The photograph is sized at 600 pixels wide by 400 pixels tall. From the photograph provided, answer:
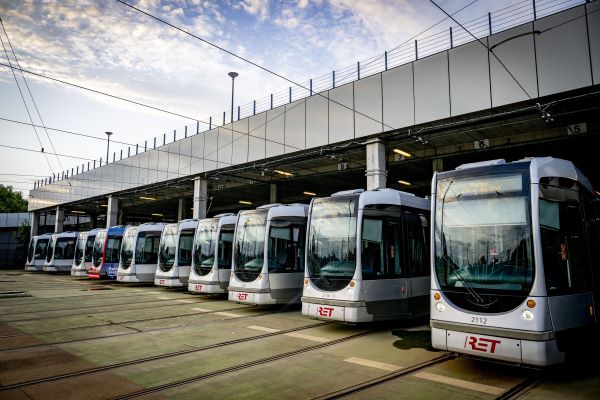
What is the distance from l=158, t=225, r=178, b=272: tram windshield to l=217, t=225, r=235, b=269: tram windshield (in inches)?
170

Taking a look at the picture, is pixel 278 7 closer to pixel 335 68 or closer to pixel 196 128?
pixel 335 68

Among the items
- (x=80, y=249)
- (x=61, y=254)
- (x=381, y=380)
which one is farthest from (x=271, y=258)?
(x=61, y=254)

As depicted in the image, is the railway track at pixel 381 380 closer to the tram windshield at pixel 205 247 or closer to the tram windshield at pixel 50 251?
the tram windshield at pixel 205 247

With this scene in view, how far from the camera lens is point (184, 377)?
625cm

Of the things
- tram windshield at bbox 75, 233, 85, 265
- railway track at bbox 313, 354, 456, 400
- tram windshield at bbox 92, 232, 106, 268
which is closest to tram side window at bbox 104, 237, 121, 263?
tram windshield at bbox 92, 232, 106, 268

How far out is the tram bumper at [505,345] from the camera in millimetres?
5605

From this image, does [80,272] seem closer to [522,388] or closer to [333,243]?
[333,243]

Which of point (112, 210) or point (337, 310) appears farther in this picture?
point (112, 210)

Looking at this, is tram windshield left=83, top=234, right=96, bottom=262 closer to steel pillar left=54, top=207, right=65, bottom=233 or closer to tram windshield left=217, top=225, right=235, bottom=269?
tram windshield left=217, top=225, right=235, bottom=269

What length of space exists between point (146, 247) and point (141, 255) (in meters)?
0.48

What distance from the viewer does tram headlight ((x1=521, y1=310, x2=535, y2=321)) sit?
5.73 m

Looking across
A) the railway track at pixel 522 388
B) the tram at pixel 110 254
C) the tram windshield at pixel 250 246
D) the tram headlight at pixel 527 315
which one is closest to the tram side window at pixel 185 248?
the tram windshield at pixel 250 246

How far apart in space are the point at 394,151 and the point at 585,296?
45.6 ft

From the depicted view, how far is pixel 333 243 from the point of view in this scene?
32.2ft
